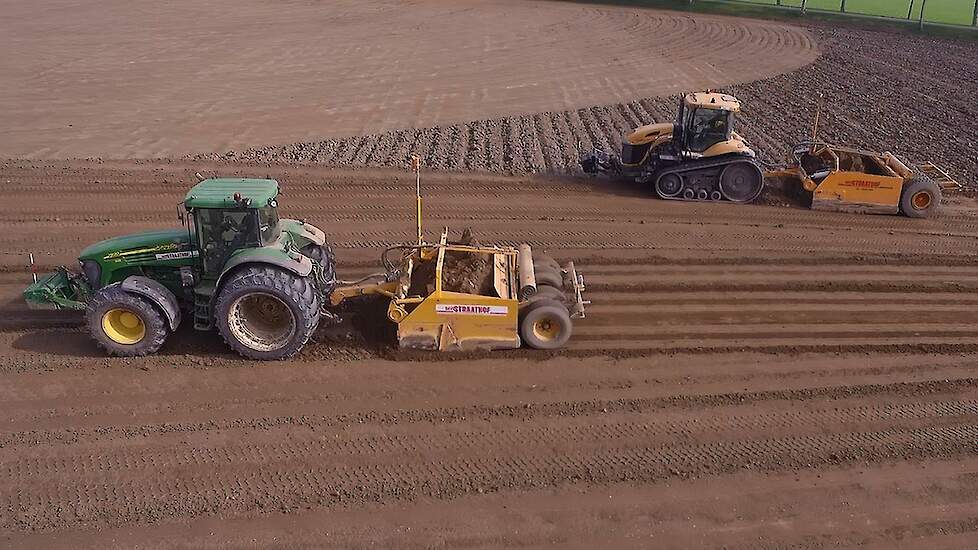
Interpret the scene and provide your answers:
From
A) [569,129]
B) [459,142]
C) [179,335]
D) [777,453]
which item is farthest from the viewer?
[569,129]

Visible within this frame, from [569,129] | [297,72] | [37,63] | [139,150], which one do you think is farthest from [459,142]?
[37,63]

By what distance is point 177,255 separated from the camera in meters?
9.11

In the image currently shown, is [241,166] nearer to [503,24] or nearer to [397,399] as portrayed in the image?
[397,399]

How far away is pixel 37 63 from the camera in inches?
991

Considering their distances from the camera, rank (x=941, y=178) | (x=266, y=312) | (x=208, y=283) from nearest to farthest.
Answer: (x=208, y=283), (x=266, y=312), (x=941, y=178)

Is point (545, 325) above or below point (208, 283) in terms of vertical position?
below

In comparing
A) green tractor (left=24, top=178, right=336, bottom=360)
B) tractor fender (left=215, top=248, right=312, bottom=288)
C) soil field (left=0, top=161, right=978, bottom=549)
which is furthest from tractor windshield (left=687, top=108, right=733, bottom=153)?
tractor fender (left=215, top=248, right=312, bottom=288)

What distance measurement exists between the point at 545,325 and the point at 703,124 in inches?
287

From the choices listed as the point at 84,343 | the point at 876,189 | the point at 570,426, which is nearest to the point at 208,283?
the point at 84,343

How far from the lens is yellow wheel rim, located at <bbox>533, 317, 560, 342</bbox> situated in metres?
9.52

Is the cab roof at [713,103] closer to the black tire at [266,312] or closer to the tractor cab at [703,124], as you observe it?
the tractor cab at [703,124]

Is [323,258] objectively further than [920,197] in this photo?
No

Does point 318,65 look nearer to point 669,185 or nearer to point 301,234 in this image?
point 669,185

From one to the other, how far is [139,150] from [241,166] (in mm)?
2697
